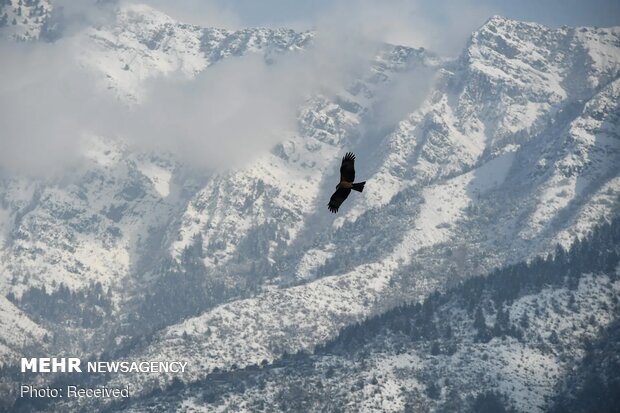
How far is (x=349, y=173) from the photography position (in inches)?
5728

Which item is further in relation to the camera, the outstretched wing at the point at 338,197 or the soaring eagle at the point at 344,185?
the outstretched wing at the point at 338,197

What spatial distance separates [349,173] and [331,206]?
423 centimetres

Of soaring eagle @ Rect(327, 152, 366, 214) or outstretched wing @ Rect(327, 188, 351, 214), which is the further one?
outstretched wing @ Rect(327, 188, 351, 214)

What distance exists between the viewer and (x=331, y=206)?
14612 centimetres

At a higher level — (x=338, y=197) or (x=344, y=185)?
(x=344, y=185)

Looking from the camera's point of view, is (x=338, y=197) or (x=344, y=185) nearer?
(x=344, y=185)
